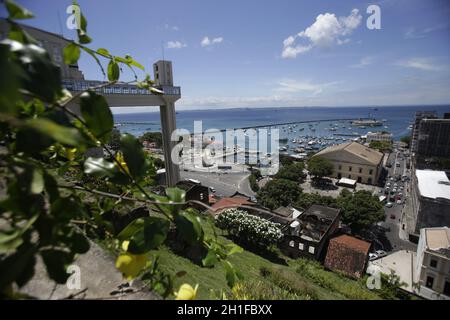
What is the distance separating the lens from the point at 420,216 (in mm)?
16781

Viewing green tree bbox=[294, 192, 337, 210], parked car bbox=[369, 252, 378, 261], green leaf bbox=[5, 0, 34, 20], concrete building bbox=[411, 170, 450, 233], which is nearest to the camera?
green leaf bbox=[5, 0, 34, 20]

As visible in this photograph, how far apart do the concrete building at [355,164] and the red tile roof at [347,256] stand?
19.3 metres

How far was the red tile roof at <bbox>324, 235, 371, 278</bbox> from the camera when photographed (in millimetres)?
10758

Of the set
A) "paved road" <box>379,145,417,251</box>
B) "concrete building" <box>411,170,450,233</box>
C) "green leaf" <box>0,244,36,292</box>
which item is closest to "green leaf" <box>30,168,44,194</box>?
"green leaf" <box>0,244,36,292</box>

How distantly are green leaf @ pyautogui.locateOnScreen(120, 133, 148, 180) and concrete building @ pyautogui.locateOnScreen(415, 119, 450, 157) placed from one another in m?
43.4

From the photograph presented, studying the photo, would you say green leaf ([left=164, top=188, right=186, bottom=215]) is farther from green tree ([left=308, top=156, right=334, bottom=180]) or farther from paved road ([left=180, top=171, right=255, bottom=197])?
green tree ([left=308, top=156, right=334, bottom=180])

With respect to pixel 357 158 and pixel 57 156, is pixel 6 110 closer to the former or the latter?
pixel 57 156

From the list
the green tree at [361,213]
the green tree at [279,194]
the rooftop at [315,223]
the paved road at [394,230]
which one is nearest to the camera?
the rooftop at [315,223]

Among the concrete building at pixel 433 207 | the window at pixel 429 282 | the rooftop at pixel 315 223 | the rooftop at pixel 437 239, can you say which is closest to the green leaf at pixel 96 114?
the rooftop at pixel 315 223

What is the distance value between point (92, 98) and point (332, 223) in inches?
575

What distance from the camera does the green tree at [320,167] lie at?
92.2 feet

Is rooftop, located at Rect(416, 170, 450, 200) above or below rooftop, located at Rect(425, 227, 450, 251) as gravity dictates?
above

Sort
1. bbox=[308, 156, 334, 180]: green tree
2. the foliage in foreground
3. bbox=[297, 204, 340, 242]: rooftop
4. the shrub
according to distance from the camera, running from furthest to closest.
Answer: bbox=[308, 156, 334, 180]: green tree → bbox=[297, 204, 340, 242]: rooftop → the shrub → the foliage in foreground

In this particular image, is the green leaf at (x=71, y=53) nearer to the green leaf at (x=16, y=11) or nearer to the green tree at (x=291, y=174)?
the green leaf at (x=16, y=11)
